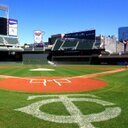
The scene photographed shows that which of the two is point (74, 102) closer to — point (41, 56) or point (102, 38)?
point (41, 56)

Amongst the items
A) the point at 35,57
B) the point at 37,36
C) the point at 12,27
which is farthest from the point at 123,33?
the point at 12,27

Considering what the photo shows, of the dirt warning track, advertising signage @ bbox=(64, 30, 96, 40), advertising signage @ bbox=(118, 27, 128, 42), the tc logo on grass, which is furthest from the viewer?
advertising signage @ bbox=(118, 27, 128, 42)

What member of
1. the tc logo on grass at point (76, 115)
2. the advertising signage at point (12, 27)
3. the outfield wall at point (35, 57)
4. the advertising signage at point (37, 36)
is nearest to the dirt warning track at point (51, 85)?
the tc logo on grass at point (76, 115)

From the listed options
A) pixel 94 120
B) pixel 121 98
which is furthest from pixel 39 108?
pixel 121 98

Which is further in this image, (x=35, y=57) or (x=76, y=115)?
(x=35, y=57)

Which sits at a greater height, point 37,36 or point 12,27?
point 12,27

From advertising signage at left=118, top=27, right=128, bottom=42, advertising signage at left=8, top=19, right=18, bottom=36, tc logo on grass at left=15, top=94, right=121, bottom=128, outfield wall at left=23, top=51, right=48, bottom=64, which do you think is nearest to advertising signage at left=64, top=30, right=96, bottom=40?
outfield wall at left=23, top=51, right=48, bottom=64

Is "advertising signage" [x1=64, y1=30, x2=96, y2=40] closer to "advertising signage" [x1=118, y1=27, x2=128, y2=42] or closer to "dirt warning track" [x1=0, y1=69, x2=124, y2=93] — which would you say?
"advertising signage" [x1=118, y1=27, x2=128, y2=42]

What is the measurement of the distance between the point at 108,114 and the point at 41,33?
99.5m

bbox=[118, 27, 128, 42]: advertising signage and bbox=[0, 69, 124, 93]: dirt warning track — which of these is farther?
bbox=[118, 27, 128, 42]: advertising signage

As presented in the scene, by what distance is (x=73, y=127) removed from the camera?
30.5 ft

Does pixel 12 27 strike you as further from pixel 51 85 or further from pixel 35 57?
pixel 51 85

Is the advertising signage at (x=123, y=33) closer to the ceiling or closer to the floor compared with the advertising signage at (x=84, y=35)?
closer to the ceiling

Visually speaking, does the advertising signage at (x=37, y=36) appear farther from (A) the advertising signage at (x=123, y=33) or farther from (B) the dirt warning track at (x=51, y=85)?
(B) the dirt warning track at (x=51, y=85)
